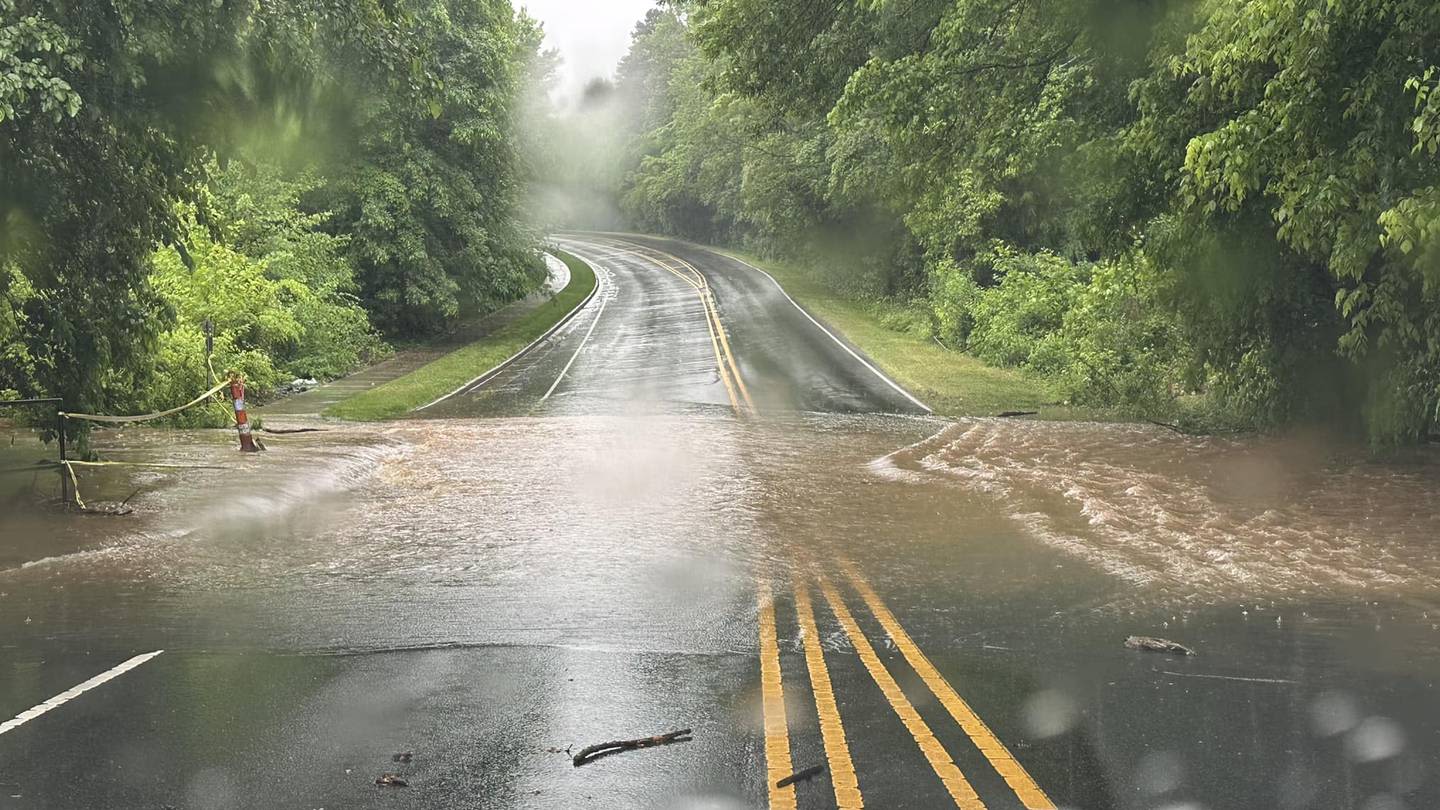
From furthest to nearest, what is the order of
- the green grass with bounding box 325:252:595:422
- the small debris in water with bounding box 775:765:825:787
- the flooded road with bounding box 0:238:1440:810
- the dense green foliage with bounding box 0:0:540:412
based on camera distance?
the green grass with bounding box 325:252:595:422 → the dense green foliage with bounding box 0:0:540:412 → the flooded road with bounding box 0:238:1440:810 → the small debris in water with bounding box 775:765:825:787

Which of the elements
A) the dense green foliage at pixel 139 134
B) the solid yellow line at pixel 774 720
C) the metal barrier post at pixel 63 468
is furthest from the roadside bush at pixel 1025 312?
the solid yellow line at pixel 774 720

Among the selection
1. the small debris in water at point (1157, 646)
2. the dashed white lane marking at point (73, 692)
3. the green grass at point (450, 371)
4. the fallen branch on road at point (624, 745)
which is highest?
the small debris in water at point (1157, 646)

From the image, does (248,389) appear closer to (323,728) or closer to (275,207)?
(275,207)

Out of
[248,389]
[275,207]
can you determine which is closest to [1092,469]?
[248,389]

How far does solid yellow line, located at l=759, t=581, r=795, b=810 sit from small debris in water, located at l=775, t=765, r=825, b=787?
3cm

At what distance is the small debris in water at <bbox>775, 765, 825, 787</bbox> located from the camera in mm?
5273

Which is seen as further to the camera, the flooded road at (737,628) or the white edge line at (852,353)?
the white edge line at (852,353)

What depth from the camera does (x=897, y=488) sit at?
46.8 feet

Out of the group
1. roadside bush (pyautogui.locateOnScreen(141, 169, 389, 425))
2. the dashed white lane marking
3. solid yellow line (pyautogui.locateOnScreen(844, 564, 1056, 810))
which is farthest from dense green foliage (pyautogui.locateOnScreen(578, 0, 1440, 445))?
roadside bush (pyautogui.locateOnScreen(141, 169, 389, 425))

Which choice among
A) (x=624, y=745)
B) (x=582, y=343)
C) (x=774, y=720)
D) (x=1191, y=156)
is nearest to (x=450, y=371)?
(x=582, y=343)

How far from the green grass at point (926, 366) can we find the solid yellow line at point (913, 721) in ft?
49.2

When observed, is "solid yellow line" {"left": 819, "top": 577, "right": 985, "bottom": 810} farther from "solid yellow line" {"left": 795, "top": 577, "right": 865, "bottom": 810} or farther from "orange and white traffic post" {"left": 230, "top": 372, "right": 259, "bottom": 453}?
"orange and white traffic post" {"left": 230, "top": 372, "right": 259, "bottom": 453}

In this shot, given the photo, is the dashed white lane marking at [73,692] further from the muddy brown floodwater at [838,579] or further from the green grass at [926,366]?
the green grass at [926,366]

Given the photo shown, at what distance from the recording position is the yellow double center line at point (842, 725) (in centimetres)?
515
